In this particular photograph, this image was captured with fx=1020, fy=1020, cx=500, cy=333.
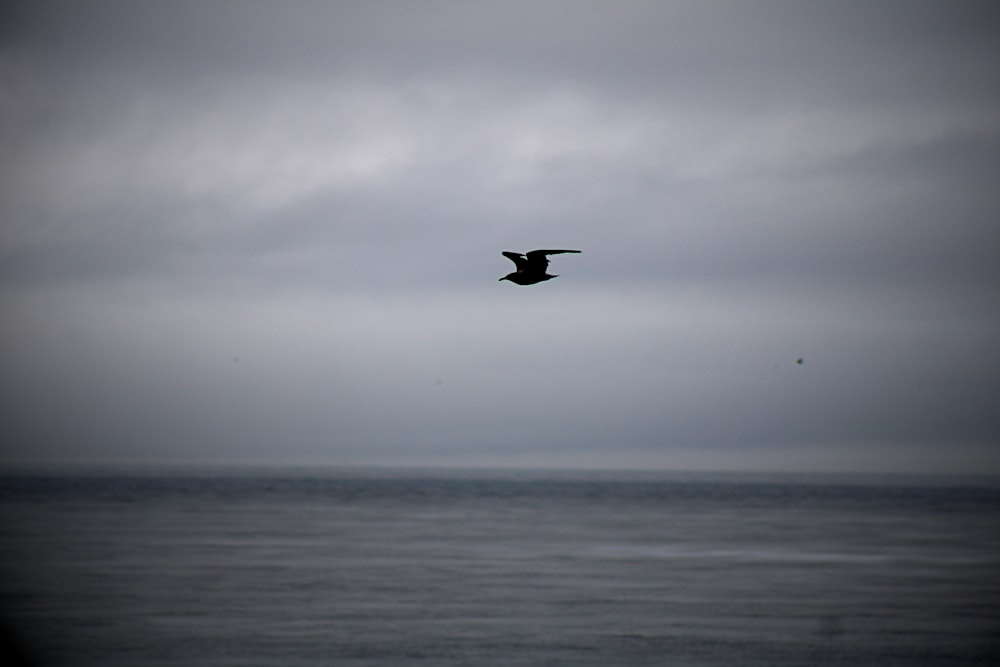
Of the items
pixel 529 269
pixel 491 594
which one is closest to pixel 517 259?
pixel 529 269

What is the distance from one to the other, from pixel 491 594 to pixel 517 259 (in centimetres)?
3248

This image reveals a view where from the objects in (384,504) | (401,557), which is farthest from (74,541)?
(384,504)

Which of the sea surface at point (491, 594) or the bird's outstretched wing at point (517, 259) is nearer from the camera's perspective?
the bird's outstretched wing at point (517, 259)

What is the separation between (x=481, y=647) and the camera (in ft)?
102

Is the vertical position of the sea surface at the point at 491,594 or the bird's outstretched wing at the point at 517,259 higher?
the bird's outstretched wing at the point at 517,259

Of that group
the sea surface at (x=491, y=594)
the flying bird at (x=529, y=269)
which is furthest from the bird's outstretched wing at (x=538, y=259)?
the sea surface at (x=491, y=594)

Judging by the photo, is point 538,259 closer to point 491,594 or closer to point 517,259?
point 517,259

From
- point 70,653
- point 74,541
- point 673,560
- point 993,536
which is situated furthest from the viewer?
point 993,536

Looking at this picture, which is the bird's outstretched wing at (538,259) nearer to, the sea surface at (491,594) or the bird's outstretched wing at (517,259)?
the bird's outstretched wing at (517,259)

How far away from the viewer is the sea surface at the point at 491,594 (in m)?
30.8

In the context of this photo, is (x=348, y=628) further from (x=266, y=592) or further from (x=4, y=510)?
(x=4, y=510)

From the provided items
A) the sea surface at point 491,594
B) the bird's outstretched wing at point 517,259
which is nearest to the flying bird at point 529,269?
the bird's outstretched wing at point 517,259

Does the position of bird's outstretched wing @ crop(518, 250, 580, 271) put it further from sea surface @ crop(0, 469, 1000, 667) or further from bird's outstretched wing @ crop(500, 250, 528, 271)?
sea surface @ crop(0, 469, 1000, 667)

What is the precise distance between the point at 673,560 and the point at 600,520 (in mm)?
30652
